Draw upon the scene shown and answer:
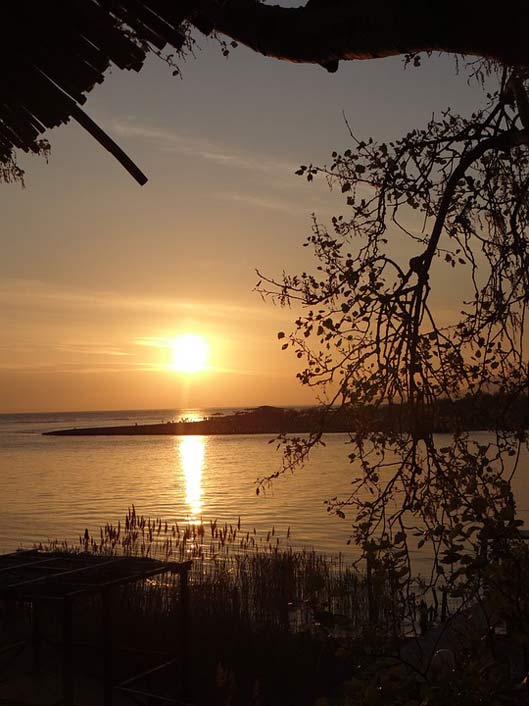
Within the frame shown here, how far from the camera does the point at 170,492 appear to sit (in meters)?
41.5

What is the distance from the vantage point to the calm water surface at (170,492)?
28.1m

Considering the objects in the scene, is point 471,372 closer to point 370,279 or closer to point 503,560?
point 370,279

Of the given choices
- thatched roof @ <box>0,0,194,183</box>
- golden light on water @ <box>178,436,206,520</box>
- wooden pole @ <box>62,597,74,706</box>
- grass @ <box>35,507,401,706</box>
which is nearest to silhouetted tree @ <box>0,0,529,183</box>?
thatched roof @ <box>0,0,194,183</box>

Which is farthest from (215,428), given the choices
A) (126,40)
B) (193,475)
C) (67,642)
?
(126,40)

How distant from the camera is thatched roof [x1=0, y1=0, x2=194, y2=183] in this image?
2684 mm

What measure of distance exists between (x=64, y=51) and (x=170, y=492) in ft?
130

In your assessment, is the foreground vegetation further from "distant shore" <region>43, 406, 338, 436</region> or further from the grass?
"distant shore" <region>43, 406, 338, 436</region>

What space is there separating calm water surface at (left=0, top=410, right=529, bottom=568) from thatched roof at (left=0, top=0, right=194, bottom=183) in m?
14.0

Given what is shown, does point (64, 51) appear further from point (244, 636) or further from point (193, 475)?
point (193, 475)

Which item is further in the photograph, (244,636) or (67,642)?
(244,636)

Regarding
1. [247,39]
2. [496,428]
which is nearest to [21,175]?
[247,39]

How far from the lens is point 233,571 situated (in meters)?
17.4

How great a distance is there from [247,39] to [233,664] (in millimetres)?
9903

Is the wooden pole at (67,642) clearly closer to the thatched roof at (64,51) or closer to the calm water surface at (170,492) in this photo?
the thatched roof at (64,51)
